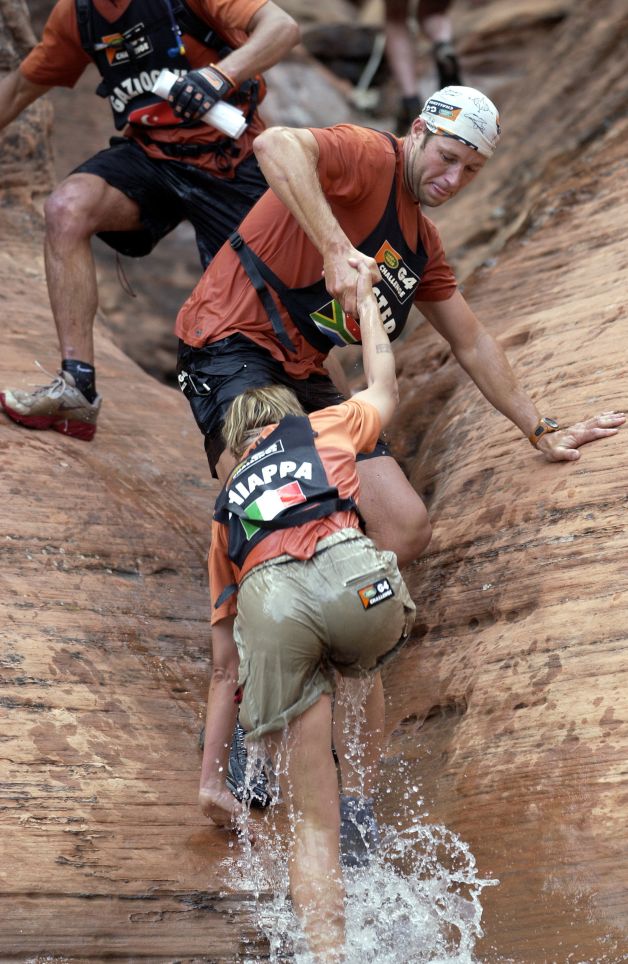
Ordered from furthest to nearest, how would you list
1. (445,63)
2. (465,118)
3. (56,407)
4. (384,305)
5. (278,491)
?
(445,63), (56,407), (384,305), (465,118), (278,491)

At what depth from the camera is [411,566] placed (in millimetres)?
4828

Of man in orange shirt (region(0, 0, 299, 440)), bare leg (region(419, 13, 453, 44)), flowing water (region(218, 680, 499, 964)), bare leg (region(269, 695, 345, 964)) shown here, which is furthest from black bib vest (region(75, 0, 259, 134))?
bare leg (region(419, 13, 453, 44))

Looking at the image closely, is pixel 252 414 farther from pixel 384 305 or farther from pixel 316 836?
pixel 316 836

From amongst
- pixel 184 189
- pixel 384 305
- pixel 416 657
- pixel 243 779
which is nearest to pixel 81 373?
pixel 184 189

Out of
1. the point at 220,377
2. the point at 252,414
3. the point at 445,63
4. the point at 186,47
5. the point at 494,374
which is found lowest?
the point at 445,63

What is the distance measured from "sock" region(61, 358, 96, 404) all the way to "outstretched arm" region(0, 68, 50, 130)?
1131 mm

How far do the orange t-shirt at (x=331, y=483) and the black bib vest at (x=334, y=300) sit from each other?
72 cm

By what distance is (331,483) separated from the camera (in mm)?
3389

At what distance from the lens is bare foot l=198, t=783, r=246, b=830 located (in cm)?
366

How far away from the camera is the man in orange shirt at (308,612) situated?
10.6 feet

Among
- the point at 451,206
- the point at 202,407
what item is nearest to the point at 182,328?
the point at 202,407

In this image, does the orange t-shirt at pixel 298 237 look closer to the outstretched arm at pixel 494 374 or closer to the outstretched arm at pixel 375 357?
the outstretched arm at pixel 494 374

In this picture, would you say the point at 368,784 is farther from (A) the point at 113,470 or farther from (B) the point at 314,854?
(A) the point at 113,470

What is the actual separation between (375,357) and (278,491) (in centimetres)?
61
